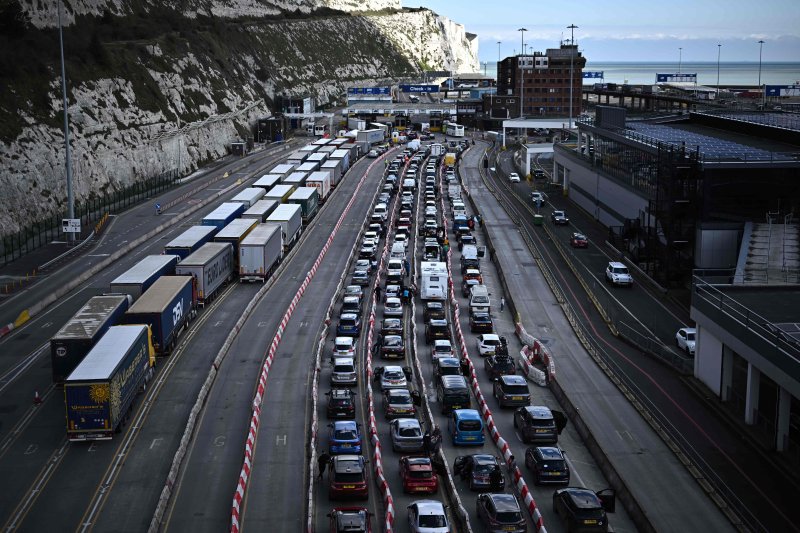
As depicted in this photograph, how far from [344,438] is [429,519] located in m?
6.76

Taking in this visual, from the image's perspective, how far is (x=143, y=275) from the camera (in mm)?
50375

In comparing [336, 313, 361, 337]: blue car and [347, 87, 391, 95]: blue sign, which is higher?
[347, 87, 391, 95]: blue sign

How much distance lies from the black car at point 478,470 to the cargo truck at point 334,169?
215 feet

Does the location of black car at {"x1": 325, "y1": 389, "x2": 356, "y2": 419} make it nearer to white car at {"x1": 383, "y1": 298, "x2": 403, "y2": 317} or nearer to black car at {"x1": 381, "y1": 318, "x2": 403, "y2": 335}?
black car at {"x1": 381, "y1": 318, "x2": 403, "y2": 335}

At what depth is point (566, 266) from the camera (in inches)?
2569

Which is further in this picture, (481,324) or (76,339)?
(481,324)

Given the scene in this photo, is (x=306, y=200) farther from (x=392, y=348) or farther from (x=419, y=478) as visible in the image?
(x=419, y=478)

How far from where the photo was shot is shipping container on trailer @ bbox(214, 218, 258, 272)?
61.0 metres

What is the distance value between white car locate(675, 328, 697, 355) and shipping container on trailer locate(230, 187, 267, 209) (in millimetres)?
36854

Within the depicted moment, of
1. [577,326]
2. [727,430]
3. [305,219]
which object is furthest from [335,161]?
[727,430]

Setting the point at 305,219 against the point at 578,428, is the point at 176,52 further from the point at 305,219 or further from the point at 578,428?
the point at 578,428

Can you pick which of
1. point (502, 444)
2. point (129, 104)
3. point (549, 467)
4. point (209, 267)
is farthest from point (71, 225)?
point (549, 467)

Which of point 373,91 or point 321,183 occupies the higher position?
point 373,91

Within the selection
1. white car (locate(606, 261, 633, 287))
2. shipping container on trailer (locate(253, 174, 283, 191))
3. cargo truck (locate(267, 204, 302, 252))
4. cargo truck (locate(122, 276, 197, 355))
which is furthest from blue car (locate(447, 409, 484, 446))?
shipping container on trailer (locate(253, 174, 283, 191))
